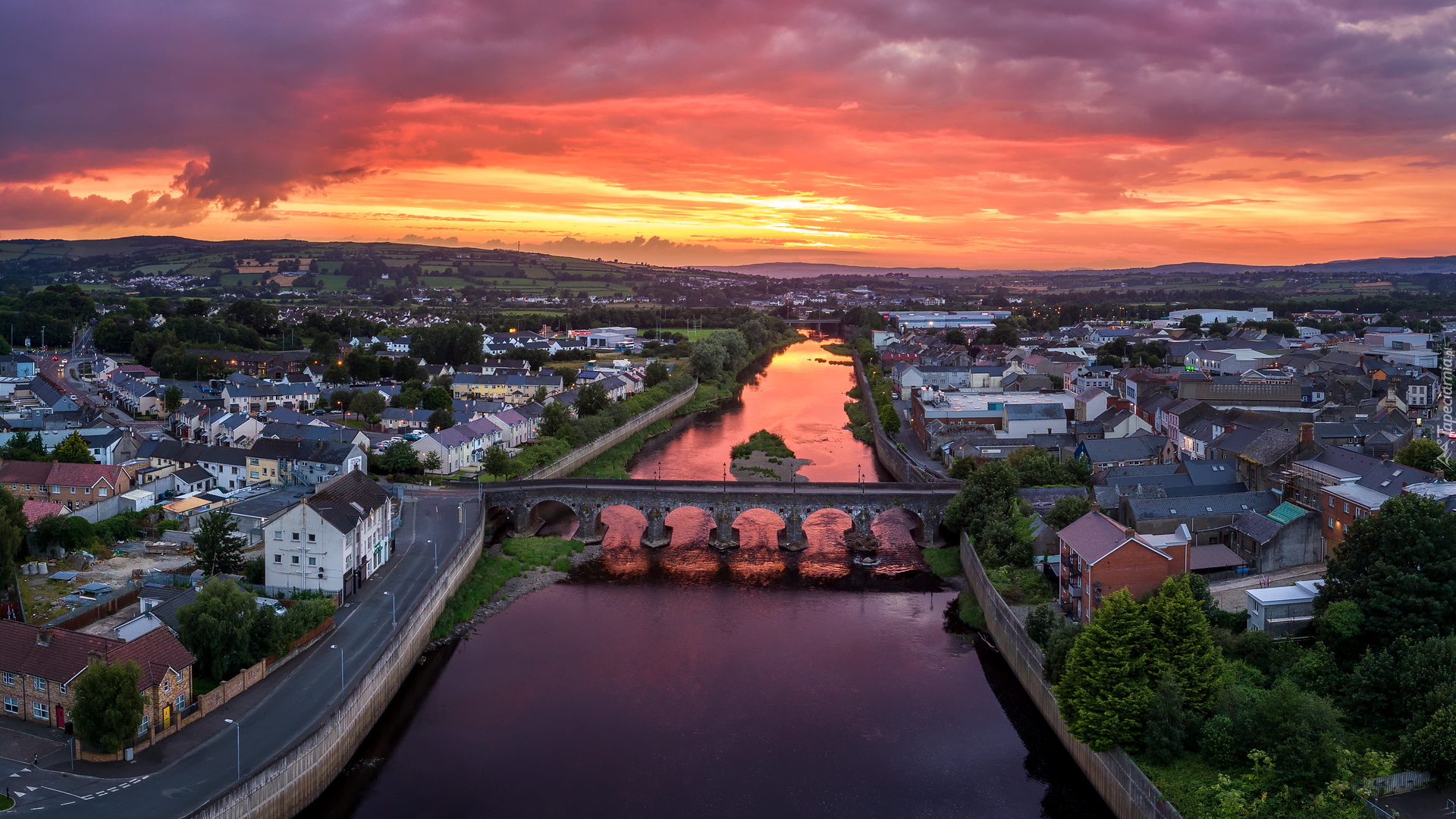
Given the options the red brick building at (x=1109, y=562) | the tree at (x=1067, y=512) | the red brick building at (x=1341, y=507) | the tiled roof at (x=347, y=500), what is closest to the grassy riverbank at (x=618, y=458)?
the tiled roof at (x=347, y=500)

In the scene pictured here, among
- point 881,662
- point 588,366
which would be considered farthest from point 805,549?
point 588,366

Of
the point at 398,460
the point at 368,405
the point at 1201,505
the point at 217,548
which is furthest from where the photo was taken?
the point at 368,405

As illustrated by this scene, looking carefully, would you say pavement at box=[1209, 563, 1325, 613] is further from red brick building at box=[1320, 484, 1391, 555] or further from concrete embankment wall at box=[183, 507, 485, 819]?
concrete embankment wall at box=[183, 507, 485, 819]

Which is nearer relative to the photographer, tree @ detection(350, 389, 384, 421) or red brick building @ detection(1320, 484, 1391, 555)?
red brick building @ detection(1320, 484, 1391, 555)

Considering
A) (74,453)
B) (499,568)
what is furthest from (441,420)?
(499,568)

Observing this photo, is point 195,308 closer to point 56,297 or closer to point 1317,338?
point 56,297

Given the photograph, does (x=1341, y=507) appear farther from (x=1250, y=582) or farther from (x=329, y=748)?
(x=329, y=748)

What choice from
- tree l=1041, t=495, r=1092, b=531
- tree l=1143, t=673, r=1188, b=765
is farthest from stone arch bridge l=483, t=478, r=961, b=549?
tree l=1143, t=673, r=1188, b=765
